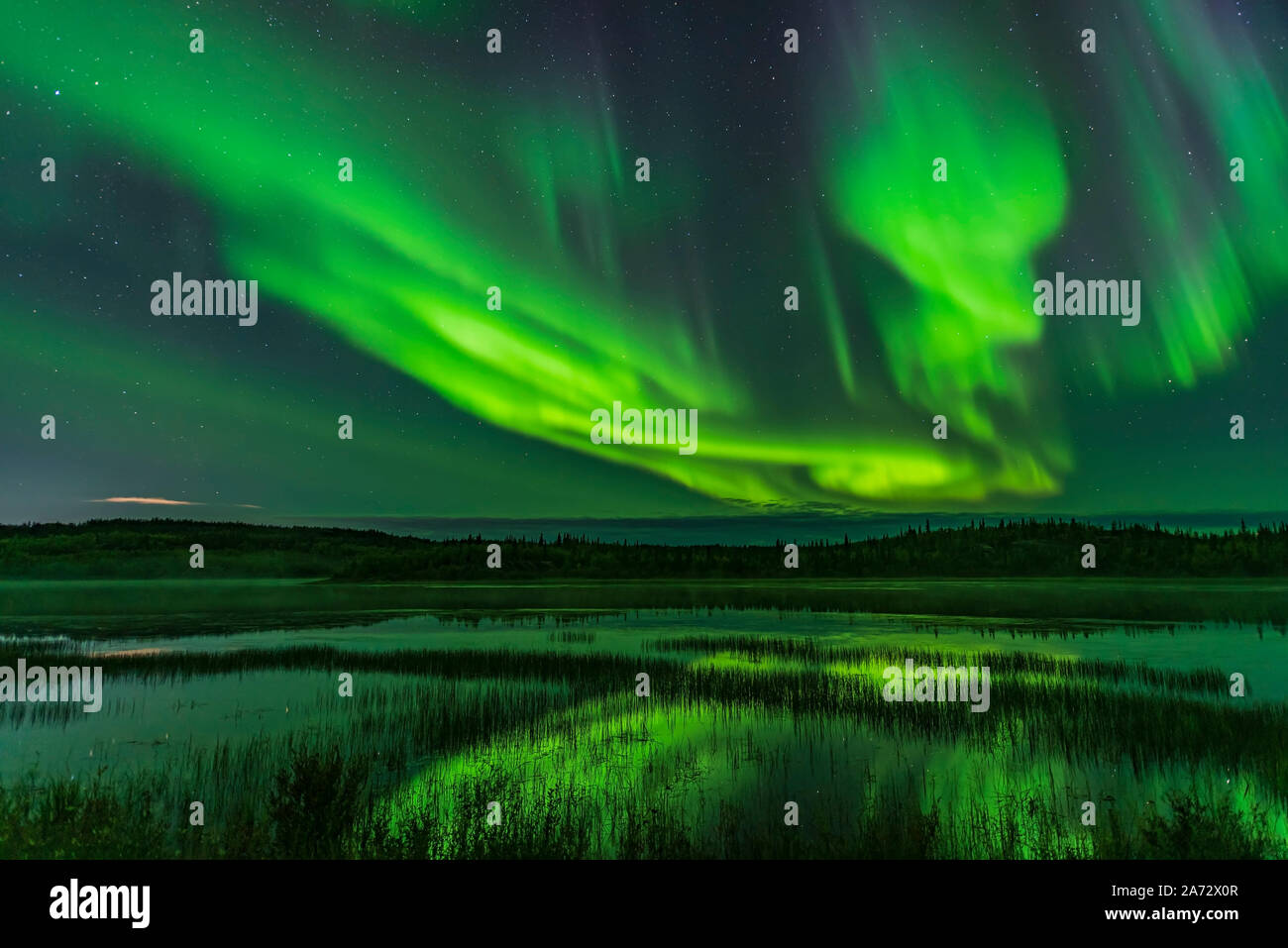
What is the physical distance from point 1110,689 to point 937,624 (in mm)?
19472

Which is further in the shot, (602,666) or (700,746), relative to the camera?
(602,666)

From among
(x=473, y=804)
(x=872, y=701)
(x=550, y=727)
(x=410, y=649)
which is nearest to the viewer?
(x=473, y=804)

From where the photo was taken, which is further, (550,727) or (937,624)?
(937,624)

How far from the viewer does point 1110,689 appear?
2122 cm

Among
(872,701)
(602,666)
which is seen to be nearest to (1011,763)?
(872,701)

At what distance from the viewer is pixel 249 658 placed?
27641 mm

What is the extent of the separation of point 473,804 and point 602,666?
48.4ft
